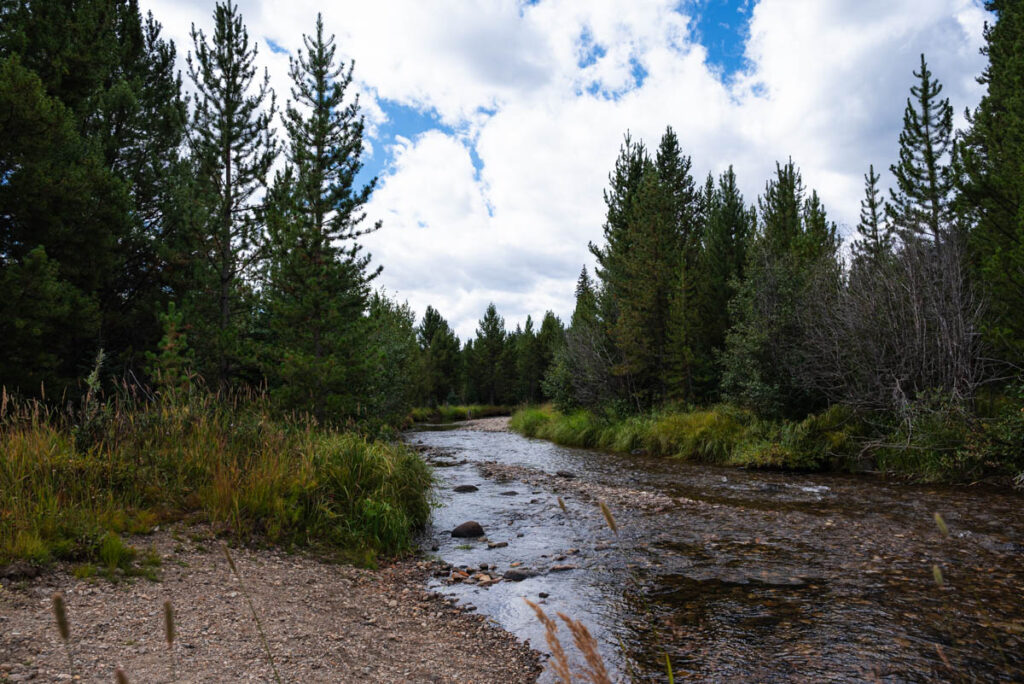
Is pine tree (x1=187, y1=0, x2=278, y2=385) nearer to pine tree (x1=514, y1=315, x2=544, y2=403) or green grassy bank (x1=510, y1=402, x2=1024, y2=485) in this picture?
green grassy bank (x1=510, y1=402, x2=1024, y2=485)

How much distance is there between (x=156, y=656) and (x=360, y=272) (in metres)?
14.1

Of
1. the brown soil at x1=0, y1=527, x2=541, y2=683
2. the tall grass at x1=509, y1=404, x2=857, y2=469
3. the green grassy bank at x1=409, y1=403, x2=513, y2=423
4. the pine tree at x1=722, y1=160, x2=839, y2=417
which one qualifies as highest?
the pine tree at x1=722, y1=160, x2=839, y2=417

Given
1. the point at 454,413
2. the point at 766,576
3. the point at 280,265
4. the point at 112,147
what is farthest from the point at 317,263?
the point at 454,413

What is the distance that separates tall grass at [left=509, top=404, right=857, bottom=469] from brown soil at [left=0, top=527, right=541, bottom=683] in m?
12.1

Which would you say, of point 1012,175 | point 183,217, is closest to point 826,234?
point 1012,175

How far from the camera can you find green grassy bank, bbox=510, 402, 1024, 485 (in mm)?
11055

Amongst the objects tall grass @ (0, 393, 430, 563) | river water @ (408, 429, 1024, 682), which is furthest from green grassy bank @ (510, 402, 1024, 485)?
tall grass @ (0, 393, 430, 563)

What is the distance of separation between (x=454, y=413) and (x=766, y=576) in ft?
179

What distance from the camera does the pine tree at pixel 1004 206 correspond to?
10.7 metres

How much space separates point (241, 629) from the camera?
431 centimetres

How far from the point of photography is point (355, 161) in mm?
17891

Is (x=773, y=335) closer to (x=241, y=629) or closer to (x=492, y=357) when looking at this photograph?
(x=241, y=629)

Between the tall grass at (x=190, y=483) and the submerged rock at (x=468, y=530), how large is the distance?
59 centimetres

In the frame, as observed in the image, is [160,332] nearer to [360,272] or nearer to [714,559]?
[360,272]
